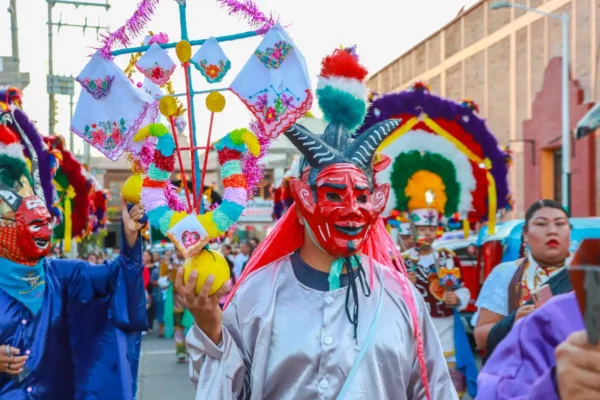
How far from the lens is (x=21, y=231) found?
399 centimetres

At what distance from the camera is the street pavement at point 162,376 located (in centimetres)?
905

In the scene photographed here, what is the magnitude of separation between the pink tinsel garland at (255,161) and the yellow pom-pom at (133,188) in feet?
1.97

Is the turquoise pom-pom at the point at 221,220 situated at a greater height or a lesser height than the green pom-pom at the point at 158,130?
lesser

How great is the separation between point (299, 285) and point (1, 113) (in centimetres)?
214

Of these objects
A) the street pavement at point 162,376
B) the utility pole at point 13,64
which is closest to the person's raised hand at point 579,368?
the street pavement at point 162,376

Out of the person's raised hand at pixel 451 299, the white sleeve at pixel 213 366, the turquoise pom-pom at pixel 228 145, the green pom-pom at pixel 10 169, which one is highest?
the turquoise pom-pom at pixel 228 145

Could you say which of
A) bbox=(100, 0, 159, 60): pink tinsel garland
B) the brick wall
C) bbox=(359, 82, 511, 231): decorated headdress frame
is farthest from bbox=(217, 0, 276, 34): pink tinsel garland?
the brick wall

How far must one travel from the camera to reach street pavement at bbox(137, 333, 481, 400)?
905 centimetres

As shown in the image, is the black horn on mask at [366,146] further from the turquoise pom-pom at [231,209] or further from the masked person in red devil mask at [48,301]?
the masked person in red devil mask at [48,301]

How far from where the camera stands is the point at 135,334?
4.58 metres

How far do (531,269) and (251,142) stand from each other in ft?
7.89

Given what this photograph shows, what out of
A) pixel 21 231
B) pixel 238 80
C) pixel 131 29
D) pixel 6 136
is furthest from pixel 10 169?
pixel 238 80

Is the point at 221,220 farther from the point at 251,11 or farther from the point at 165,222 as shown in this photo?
the point at 251,11

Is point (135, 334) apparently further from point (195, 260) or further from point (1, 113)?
point (195, 260)
